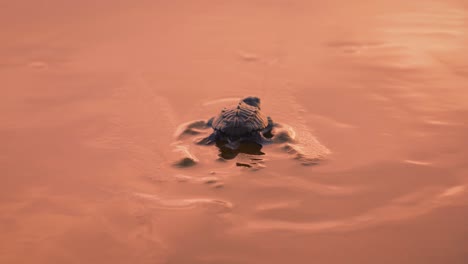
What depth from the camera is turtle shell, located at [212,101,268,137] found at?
7.05m

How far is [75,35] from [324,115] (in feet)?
16.8

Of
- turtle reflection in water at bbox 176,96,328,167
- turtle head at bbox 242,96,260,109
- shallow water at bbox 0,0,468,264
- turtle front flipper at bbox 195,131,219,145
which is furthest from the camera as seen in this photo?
turtle head at bbox 242,96,260,109

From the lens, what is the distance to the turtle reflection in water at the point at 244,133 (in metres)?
7.02

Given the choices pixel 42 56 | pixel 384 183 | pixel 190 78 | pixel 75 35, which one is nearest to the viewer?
pixel 384 183

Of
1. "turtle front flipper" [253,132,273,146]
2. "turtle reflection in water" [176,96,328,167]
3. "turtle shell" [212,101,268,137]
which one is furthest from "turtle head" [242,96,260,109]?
"turtle front flipper" [253,132,273,146]

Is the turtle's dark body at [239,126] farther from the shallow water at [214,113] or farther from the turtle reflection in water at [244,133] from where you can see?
the shallow water at [214,113]

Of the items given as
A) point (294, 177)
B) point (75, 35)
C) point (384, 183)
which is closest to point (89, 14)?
point (75, 35)

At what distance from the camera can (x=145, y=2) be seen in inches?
459

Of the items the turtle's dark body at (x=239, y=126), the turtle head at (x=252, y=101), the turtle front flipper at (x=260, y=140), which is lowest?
the turtle front flipper at (x=260, y=140)

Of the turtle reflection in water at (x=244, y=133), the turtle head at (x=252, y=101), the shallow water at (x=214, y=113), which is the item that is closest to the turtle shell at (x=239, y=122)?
the turtle reflection in water at (x=244, y=133)

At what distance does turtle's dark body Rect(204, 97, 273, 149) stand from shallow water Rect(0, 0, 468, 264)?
0.92 feet

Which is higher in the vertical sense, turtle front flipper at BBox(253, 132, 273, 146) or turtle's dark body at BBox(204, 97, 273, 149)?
turtle's dark body at BBox(204, 97, 273, 149)

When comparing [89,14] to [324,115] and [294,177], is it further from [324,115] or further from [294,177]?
[294,177]

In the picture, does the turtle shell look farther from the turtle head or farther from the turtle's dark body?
the turtle head
